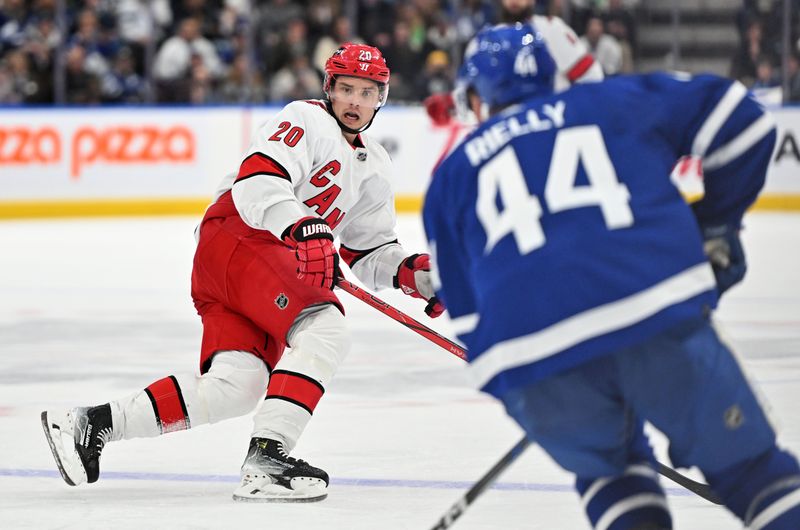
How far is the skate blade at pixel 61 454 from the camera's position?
2.92 metres

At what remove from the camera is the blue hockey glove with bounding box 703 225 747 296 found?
189 centimetres

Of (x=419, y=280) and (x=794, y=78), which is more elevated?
(x=419, y=280)

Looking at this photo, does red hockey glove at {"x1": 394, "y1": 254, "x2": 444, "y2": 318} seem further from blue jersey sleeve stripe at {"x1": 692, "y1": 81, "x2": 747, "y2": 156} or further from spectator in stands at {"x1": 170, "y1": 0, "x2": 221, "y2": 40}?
spectator in stands at {"x1": 170, "y1": 0, "x2": 221, "y2": 40}

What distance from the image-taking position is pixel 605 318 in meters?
1.69

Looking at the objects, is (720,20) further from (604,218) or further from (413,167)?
(604,218)

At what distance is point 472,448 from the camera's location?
3.37 m

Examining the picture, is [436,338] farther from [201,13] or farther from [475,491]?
[201,13]

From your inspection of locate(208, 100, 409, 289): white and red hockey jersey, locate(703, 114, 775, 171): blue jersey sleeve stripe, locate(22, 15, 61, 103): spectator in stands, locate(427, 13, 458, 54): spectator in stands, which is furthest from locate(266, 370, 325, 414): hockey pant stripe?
locate(427, 13, 458, 54): spectator in stands

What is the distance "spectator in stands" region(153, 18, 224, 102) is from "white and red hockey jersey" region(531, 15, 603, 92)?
28.2 feet

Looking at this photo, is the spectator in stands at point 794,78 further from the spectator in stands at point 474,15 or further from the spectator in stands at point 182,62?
the spectator in stands at point 182,62

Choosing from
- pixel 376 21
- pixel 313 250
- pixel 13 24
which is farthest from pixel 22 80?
pixel 313 250

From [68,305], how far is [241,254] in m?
3.10

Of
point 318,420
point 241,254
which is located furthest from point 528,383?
point 318,420

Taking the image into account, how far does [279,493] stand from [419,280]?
0.65 meters
